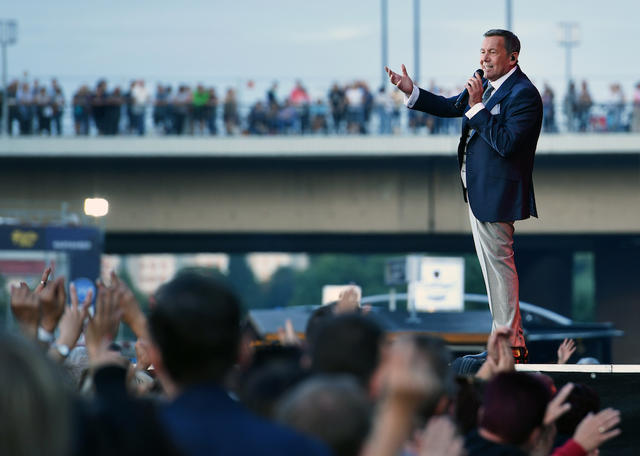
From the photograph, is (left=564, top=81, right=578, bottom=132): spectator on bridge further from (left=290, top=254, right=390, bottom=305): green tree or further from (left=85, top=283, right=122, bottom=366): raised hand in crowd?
(left=290, top=254, right=390, bottom=305): green tree

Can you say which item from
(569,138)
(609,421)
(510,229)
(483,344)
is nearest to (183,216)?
(569,138)

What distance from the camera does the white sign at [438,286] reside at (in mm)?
25594

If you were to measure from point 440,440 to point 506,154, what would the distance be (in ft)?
12.2

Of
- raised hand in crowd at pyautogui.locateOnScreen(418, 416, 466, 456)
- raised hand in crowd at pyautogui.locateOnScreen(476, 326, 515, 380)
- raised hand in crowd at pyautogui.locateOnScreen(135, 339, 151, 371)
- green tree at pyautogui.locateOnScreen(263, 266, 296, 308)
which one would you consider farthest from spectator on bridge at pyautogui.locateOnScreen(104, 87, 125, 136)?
green tree at pyautogui.locateOnScreen(263, 266, 296, 308)

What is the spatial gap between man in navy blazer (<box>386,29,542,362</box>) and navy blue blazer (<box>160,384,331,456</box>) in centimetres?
427

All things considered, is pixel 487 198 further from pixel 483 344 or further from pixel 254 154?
pixel 254 154

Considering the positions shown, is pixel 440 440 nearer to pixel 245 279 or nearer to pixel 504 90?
pixel 504 90

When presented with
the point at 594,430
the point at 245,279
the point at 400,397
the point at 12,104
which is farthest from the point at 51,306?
the point at 245,279

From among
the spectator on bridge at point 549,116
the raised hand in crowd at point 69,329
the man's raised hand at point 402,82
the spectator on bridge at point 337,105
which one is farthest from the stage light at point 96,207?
the raised hand in crowd at point 69,329

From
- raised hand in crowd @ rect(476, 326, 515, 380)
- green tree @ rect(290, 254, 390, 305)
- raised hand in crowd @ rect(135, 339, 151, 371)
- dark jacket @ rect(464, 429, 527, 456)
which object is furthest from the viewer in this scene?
green tree @ rect(290, 254, 390, 305)

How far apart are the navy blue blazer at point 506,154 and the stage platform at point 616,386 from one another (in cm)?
123

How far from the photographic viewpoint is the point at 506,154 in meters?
7.10

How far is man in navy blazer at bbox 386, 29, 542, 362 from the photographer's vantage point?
7.10 metres

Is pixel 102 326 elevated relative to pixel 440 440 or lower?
elevated
